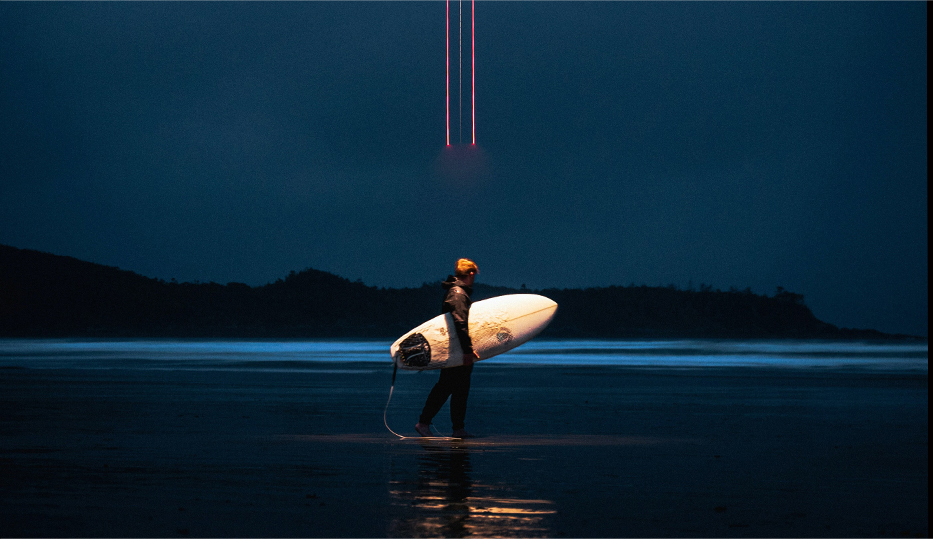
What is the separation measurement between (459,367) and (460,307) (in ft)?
1.94

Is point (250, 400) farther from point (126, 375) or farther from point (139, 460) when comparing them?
point (126, 375)

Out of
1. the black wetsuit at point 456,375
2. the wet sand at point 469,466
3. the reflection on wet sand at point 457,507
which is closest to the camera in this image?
the reflection on wet sand at point 457,507

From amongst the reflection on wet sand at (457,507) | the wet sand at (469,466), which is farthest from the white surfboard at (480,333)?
the reflection on wet sand at (457,507)

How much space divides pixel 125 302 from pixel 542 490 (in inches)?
6106

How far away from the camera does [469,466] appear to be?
Answer: 8008 millimetres

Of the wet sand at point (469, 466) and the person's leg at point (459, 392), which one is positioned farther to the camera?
the person's leg at point (459, 392)

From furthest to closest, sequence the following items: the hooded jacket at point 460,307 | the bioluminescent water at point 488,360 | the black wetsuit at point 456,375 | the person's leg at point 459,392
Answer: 1. the bioluminescent water at point 488,360
2. the person's leg at point 459,392
3. the black wetsuit at point 456,375
4. the hooded jacket at point 460,307

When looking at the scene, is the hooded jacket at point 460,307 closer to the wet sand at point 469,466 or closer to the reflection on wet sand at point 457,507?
the wet sand at point 469,466

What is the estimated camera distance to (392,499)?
6508 millimetres

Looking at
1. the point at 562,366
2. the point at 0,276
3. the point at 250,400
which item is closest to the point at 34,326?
the point at 0,276

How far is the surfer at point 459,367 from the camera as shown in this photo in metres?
9.68

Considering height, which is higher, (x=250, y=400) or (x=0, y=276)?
(x=0, y=276)

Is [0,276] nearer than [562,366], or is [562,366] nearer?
[562,366]

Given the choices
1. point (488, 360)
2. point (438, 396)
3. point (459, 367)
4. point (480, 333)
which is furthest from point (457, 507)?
point (488, 360)
